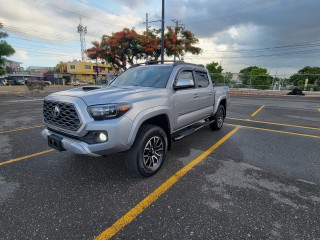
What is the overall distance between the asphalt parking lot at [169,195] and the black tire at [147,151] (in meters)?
0.19

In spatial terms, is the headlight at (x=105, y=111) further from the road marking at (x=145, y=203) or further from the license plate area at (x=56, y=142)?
the road marking at (x=145, y=203)

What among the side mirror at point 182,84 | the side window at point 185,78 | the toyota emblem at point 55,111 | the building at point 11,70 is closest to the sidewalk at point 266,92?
the side window at point 185,78

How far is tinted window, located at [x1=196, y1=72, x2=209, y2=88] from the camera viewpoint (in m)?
4.89

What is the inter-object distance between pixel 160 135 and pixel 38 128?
501 centimetres

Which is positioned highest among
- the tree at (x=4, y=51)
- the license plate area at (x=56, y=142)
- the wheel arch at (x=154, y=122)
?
the tree at (x=4, y=51)

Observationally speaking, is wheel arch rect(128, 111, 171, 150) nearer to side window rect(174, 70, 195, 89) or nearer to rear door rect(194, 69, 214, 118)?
side window rect(174, 70, 195, 89)

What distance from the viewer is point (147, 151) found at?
3.31 metres

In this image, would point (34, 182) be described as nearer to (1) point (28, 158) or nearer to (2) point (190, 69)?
(1) point (28, 158)

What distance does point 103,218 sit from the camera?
2410 mm

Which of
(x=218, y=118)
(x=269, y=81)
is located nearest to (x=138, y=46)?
(x=218, y=118)

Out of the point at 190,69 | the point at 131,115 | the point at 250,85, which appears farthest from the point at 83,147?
the point at 250,85

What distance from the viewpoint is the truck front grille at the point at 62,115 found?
285 cm

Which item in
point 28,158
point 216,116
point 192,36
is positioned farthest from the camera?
point 192,36

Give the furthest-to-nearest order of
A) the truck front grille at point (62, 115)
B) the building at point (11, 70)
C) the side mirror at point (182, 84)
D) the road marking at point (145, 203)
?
the building at point (11, 70) < the side mirror at point (182, 84) < the truck front grille at point (62, 115) < the road marking at point (145, 203)
